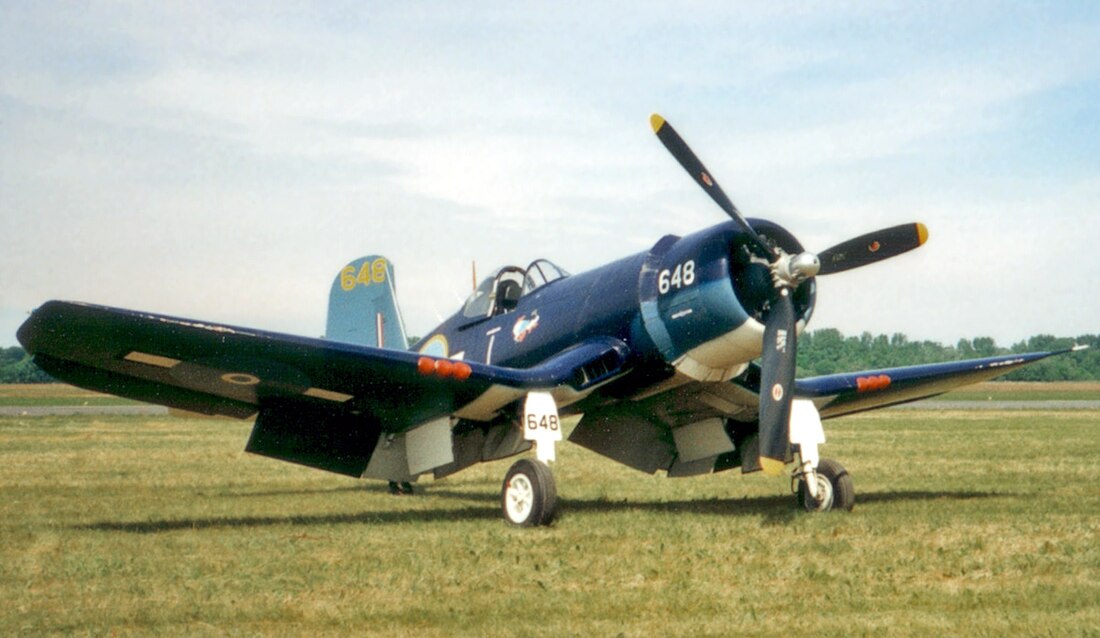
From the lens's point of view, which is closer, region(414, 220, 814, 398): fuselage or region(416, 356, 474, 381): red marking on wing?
region(414, 220, 814, 398): fuselage

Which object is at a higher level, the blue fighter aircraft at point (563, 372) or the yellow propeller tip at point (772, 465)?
the blue fighter aircraft at point (563, 372)

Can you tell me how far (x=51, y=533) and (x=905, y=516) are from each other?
729 cm

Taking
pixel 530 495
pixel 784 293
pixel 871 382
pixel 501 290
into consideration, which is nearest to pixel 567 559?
pixel 530 495

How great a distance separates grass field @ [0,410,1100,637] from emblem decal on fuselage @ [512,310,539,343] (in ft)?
5.90

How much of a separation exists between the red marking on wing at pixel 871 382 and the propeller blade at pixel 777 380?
257 centimetres

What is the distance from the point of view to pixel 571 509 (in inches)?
464

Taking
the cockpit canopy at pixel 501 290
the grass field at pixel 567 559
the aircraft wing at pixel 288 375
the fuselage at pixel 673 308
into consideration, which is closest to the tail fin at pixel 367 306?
the grass field at pixel 567 559

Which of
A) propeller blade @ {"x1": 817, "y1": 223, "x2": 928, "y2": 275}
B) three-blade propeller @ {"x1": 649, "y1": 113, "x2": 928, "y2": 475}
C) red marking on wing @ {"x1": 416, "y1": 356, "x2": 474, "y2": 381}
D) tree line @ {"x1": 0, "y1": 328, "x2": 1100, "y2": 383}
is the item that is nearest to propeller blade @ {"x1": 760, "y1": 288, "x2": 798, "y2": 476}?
three-blade propeller @ {"x1": 649, "y1": 113, "x2": 928, "y2": 475}

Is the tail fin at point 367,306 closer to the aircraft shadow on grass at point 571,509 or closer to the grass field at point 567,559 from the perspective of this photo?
the grass field at point 567,559

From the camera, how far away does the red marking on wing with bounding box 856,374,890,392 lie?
12.0 metres

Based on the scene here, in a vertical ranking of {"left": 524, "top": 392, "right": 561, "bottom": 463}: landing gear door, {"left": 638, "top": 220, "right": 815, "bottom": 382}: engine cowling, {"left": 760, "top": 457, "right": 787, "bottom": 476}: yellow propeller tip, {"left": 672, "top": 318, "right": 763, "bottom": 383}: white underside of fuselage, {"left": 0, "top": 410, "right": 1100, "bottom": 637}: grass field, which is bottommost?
{"left": 0, "top": 410, "right": 1100, "bottom": 637}: grass field

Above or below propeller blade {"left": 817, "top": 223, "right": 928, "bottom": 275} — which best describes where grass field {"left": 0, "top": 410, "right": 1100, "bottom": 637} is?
below

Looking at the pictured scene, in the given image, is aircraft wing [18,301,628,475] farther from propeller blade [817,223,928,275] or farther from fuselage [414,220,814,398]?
propeller blade [817,223,928,275]

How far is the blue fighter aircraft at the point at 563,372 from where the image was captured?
31.8 feet
